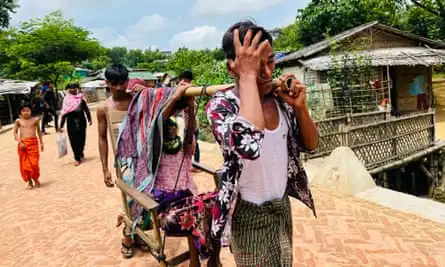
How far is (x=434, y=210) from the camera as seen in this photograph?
4.12 m

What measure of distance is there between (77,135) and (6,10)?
23.6 metres

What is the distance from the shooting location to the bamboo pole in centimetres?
156


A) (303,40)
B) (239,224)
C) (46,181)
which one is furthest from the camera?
(303,40)

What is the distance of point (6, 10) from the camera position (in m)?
26.2

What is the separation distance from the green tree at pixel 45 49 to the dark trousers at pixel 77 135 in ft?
56.9

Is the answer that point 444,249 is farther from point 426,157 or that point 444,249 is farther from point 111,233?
point 426,157

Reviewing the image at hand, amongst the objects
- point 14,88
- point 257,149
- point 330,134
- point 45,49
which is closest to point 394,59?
point 330,134

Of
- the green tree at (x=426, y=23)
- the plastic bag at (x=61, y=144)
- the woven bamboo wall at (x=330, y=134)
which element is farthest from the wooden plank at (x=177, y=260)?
the green tree at (x=426, y=23)

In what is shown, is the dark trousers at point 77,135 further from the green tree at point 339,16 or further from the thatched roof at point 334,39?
the green tree at point 339,16

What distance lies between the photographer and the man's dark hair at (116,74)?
3.31 meters

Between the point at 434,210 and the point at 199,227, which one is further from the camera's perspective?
the point at 434,210

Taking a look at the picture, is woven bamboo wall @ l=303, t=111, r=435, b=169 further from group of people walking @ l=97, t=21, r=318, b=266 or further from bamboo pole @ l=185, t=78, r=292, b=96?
group of people walking @ l=97, t=21, r=318, b=266

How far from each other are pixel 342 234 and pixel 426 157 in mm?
7573

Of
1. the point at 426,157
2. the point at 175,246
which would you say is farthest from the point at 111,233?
the point at 426,157
